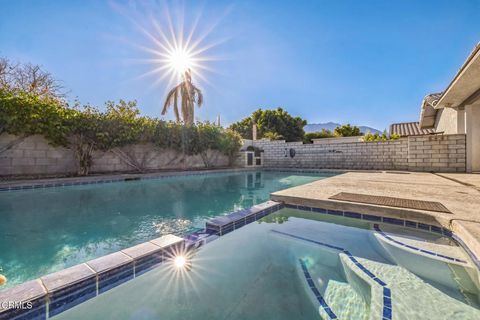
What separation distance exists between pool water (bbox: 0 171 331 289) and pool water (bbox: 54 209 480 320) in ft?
3.41

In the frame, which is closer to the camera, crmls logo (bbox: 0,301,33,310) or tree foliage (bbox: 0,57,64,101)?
crmls logo (bbox: 0,301,33,310)

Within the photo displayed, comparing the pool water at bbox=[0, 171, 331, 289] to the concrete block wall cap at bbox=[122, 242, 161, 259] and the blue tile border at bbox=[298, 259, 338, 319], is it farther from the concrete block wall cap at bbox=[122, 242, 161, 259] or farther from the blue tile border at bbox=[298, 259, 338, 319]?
the blue tile border at bbox=[298, 259, 338, 319]

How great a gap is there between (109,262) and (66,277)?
0.26m

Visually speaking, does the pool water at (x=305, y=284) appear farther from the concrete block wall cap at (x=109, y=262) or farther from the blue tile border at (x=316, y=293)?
the concrete block wall cap at (x=109, y=262)

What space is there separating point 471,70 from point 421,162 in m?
4.79

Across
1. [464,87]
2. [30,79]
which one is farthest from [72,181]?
[464,87]

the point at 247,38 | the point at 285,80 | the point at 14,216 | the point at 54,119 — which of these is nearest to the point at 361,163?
the point at 285,80

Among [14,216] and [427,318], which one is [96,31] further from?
[427,318]

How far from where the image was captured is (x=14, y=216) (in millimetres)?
3502

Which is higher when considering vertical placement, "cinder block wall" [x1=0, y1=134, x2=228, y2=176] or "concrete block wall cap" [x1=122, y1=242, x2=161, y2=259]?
"cinder block wall" [x1=0, y1=134, x2=228, y2=176]

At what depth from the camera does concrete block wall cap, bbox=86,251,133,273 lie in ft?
4.90

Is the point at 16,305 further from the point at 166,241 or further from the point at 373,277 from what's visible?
the point at 373,277

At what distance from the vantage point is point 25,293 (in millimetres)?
1204

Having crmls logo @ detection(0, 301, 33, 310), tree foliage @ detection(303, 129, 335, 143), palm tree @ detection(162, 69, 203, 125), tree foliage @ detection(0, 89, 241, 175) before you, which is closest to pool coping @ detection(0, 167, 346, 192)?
tree foliage @ detection(0, 89, 241, 175)
